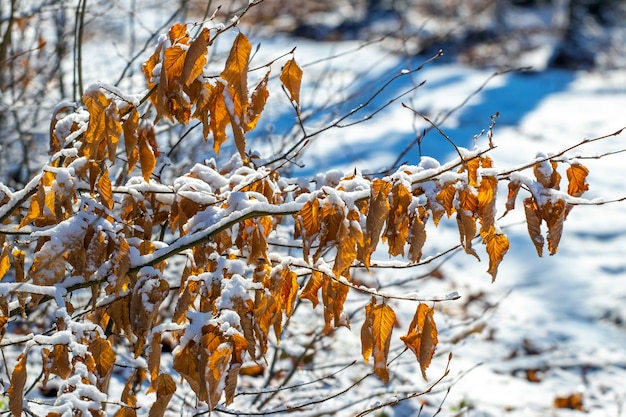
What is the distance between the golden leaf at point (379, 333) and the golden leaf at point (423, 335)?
54mm

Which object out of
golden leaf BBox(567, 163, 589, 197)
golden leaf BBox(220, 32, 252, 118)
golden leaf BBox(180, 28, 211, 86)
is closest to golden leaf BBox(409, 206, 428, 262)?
golden leaf BBox(567, 163, 589, 197)

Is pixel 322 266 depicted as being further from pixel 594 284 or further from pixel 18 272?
pixel 594 284

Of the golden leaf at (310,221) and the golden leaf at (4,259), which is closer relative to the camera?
the golden leaf at (310,221)

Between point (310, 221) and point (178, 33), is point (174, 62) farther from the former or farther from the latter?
point (310, 221)

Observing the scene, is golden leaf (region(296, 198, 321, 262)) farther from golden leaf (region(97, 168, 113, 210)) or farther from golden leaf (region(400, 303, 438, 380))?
golden leaf (region(97, 168, 113, 210))

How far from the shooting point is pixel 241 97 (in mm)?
1686

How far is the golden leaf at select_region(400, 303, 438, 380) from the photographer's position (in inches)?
73.0

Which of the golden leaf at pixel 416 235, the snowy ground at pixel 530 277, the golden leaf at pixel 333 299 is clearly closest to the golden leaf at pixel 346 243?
the golden leaf at pixel 416 235

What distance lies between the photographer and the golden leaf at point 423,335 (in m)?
1.85

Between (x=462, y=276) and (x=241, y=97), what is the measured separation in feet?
16.3

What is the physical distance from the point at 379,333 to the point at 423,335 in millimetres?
111

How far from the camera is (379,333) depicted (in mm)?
1875

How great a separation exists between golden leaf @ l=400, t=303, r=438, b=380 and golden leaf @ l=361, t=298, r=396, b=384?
0.18 feet

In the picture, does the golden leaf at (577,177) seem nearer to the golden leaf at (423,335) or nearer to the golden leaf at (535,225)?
the golden leaf at (535,225)
